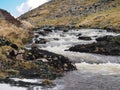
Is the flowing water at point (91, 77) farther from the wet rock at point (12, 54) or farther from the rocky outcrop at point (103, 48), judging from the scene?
the wet rock at point (12, 54)

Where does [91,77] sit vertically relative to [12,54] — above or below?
below

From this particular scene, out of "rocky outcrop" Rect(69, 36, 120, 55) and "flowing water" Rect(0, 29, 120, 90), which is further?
"rocky outcrop" Rect(69, 36, 120, 55)

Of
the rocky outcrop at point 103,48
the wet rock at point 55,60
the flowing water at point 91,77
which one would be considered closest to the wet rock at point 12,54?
the wet rock at point 55,60

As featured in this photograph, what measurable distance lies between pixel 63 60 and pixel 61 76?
254 inches

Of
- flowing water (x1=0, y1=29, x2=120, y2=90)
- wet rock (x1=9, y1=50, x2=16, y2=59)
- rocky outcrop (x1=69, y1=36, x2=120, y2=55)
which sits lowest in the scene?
flowing water (x1=0, y1=29, x2=120, y2=90)

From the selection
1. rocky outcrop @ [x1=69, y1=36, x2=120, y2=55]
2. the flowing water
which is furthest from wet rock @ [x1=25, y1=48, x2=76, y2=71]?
rocky outcrop @ [x1=69, y1=36, x2=120, y2=55]

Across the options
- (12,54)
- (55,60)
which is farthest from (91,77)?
(12,54)

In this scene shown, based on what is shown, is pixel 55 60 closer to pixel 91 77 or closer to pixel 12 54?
pixel 12 54

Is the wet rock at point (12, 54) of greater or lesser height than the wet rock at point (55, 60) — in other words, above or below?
above

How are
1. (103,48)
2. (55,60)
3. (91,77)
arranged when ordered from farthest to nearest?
1. (103,48)
2. (55,60)
3. (91,77)

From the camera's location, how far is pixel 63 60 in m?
50.5

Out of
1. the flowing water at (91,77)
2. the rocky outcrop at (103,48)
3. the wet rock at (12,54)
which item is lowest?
the flowing water at (91,77)

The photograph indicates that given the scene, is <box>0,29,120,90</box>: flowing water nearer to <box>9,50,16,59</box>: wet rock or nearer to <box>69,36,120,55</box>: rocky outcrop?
<box>69,36,120,55</box>: rocky outcrop

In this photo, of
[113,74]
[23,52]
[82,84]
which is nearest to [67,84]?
[82,84]
